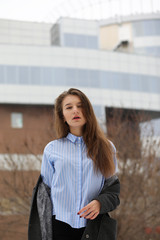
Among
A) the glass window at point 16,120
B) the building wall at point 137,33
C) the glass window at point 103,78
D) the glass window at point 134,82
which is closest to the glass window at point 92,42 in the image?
the glass window at point 103,78

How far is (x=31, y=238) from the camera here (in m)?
2.77

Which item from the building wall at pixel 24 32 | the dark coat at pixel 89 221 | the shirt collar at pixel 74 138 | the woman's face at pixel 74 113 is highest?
the building wall at pixel 24 32

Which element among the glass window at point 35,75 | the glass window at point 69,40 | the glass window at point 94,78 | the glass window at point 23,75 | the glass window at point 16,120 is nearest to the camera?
the glass window at point 23,75

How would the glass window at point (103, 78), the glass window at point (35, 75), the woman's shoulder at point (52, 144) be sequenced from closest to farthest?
1. the woman's shoulder at point (52, 144)
2. the glass window at point (35, 75)
3. the glass window at point (103, 78)

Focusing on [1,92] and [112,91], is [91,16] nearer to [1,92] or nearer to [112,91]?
[112,91]

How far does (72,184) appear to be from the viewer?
2.79 m

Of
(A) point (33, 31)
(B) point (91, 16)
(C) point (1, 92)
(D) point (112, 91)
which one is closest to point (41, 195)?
(C) point (1, 92)

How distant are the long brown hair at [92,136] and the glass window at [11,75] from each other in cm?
2918

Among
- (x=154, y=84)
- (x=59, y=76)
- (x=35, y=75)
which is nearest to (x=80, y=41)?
(x=59, y=76)

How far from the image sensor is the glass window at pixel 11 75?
31.5 m

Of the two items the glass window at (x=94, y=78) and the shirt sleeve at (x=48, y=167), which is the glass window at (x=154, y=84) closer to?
the glass window at (x=94, y=78)

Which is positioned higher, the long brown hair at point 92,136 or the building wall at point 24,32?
the building wall at point 24,32

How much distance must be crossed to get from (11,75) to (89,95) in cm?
724

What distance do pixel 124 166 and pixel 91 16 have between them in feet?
140
